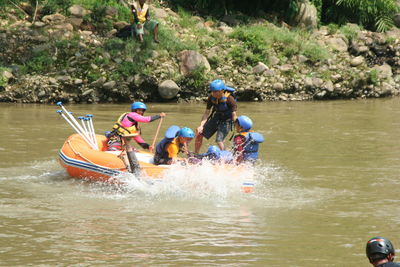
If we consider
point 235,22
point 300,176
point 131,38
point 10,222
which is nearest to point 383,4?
point 235,22

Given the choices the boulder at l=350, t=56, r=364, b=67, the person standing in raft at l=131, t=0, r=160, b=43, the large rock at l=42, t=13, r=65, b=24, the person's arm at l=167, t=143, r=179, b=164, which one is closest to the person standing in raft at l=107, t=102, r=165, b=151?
the person's arm at l=167, t=143, r=179, b=164

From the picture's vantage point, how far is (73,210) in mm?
8438

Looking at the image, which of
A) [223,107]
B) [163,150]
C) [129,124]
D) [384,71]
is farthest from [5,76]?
[384,71]

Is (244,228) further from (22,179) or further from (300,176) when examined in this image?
(22,179)

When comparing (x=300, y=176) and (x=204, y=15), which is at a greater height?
(x=204, y=15)

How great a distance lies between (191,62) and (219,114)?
7594 mm

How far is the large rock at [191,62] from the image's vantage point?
734 inches

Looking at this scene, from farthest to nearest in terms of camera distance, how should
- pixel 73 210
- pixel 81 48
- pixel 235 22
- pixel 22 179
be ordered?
pixel 235 22 < pixel 81 48 < pixel 22 179 < pixel 73 210

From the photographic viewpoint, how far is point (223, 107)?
11156mm

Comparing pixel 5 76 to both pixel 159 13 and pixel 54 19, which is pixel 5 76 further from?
pixel 159 13

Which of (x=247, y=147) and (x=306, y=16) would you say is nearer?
(x=247, y=147)

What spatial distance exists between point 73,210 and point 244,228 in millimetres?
2113

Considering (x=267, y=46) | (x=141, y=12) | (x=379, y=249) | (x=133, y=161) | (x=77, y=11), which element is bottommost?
(x=133, y=161)

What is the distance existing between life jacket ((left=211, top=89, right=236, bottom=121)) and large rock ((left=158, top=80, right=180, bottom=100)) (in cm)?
695
